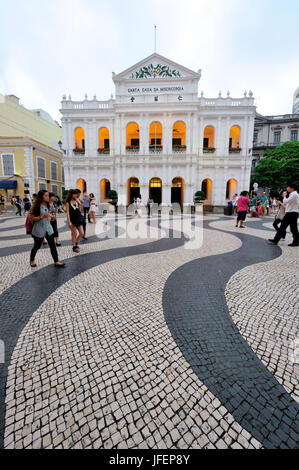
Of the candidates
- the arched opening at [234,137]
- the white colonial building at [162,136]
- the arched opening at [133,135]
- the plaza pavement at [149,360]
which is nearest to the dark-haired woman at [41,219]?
the plaza pavement at [149,360]

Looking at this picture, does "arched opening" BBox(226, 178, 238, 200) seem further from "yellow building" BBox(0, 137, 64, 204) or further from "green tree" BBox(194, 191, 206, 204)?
"yellow building" BBox(0, 137, 64, 204)

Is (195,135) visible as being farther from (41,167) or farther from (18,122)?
(18,122)

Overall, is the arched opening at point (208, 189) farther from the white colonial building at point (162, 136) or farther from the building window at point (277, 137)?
the building window at point (277, 137)

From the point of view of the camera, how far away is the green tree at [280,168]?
2917cm

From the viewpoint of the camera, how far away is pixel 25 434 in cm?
137

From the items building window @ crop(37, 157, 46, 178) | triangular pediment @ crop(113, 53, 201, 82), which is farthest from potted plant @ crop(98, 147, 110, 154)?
building window @ crop(37, 157, 46, 178)

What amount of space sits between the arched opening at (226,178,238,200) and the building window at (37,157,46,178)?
24211mm

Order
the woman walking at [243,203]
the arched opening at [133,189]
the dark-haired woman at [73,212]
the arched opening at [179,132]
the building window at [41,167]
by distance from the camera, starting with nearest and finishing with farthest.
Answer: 1. the dark-haired woman at [73,212]
2. the woman walking at [243,203]
3. the arched opening at [179,132]
4. the building window at [41,167]
5. the arched opening at [133,189]

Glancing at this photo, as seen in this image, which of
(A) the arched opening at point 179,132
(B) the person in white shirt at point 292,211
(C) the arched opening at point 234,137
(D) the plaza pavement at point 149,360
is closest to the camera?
(D) the plaza pavement at point 149,360

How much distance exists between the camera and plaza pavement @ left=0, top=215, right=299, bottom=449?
4.59 ft

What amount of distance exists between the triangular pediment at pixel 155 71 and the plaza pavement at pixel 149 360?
25.2 meters

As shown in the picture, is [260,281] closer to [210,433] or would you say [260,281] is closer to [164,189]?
[210,433]

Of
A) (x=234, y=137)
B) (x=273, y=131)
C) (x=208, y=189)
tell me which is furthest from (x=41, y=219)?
(x=273, y=131)

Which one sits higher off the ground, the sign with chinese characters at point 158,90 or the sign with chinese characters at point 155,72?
the sign with chinese characters at point 155,72
